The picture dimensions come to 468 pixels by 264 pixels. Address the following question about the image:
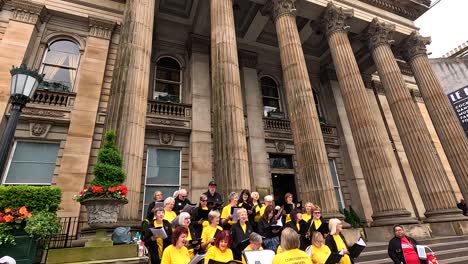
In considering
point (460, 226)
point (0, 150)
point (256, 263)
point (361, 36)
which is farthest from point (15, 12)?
point (460, 226)

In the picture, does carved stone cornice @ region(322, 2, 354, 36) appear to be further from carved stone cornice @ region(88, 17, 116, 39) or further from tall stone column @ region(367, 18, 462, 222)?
carved stone cornice @ region(88, 17, 116, 39)

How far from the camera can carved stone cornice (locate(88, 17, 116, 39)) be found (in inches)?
501

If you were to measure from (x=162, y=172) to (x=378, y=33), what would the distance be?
1453cm

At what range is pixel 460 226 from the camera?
34.5 ft

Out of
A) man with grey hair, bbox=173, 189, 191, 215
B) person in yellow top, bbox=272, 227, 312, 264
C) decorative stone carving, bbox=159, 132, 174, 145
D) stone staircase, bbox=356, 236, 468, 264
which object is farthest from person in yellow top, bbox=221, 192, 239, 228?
decorative stone carving, bbox=159, 132, 174, 145

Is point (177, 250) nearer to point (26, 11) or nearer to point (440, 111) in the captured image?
point (26, 11)

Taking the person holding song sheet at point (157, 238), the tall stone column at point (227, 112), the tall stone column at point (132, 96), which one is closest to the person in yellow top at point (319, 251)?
the person holding song sheet at point (157, 238)

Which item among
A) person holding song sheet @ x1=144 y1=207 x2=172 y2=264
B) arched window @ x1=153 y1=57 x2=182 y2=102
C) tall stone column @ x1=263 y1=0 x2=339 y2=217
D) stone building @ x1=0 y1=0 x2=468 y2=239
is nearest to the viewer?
person holding song sheet @ x1=144 y1=207 x2=172 y2=264

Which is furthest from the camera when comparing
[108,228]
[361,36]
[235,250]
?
[361,36]

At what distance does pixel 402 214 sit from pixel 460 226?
3.01 m

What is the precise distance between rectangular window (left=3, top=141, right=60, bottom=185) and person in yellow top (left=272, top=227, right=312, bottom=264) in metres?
10.7

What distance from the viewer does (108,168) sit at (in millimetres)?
5824

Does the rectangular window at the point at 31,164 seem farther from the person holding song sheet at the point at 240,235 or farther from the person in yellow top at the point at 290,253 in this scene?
the person in yellow top at the point at 290,253

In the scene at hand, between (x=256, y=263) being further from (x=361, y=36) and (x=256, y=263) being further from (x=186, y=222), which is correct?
(x=361, y=36)
